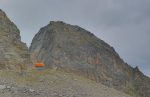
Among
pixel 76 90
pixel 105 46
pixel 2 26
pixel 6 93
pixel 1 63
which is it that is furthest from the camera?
pixel 105 46

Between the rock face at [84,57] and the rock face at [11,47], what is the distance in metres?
6.95

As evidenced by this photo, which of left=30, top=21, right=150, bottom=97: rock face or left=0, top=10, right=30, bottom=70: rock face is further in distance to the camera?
left=30, top=21, right=150, bottom=97: rock face

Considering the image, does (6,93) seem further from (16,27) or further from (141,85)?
(141,85)

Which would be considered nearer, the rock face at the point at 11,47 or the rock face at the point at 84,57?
the rock face at the point at 11,47

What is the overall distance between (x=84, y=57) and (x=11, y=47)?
12860mm

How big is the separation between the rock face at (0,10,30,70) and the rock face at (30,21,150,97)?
22.8ft

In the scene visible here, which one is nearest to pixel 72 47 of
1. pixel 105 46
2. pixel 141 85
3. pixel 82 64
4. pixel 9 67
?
pixel 82 64

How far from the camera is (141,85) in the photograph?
59281 millimetres

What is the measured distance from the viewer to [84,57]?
54.0 metres

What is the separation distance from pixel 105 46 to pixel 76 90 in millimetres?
22373

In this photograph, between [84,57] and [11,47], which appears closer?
[11,47]

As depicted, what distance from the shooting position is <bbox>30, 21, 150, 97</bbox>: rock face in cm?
5288

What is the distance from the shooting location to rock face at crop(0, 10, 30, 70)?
4100cm

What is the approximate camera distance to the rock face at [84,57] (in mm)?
52875
